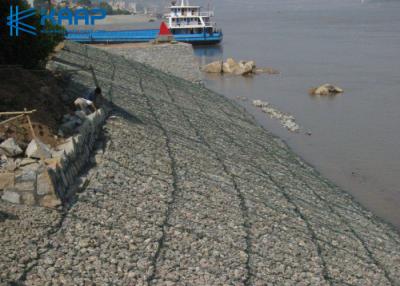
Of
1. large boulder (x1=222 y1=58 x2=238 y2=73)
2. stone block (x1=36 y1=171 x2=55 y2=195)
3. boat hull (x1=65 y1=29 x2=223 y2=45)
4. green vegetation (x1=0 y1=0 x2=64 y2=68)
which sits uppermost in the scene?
green vegetation (x1=0 y1=0 x2=64 y2=68)

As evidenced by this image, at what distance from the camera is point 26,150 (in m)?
7.44

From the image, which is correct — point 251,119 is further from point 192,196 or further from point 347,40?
point 347,40

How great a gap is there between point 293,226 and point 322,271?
1439mm

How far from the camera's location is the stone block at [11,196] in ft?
22.1

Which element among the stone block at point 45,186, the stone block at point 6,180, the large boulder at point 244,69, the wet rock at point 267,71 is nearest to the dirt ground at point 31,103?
the stone block at point 6,180

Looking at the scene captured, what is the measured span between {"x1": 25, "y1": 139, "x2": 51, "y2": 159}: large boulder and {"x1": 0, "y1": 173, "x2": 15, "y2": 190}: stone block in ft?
1.82

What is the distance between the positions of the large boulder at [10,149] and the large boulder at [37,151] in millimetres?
153

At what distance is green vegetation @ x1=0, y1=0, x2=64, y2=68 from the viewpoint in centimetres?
1039

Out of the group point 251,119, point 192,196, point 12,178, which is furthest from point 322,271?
point 251,119

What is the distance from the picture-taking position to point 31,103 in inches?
360

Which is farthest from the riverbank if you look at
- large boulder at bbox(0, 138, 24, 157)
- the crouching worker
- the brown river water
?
large boulder at bbox(0, 138, 24, 157)

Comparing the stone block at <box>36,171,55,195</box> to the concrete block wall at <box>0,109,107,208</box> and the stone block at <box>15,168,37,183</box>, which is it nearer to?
the concrete block wall at <box>0,109,107,208</box>

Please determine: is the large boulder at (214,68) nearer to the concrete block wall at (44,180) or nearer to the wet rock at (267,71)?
the wet rock at (267,71)

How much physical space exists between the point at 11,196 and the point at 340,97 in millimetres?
23688
